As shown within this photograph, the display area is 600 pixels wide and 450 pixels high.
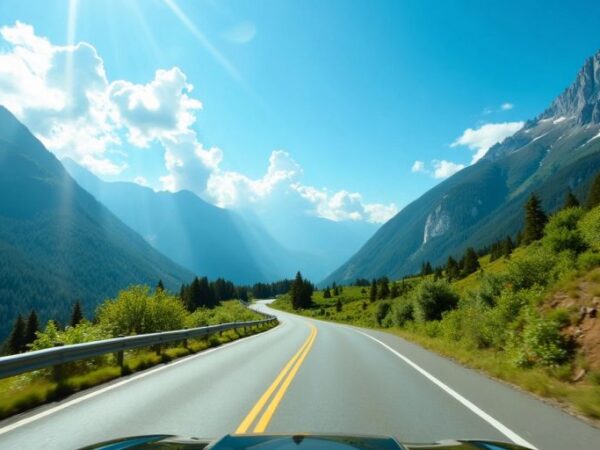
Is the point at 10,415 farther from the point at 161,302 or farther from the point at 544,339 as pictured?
the point at 161,302

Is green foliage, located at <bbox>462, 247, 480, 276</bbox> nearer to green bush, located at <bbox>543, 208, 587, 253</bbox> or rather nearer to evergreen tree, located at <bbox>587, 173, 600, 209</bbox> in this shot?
evergreen tree, located at <bbox>587, 173, 600, 209</bbox>

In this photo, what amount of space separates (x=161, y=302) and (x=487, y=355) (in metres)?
18.5

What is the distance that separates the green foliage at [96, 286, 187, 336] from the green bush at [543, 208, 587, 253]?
799 inches

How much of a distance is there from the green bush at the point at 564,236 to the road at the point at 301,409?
34.6 ft

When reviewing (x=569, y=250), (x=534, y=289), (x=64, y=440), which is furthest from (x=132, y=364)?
(x=569, y=250)

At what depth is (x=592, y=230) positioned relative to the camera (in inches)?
758

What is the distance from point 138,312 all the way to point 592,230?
22.5 m

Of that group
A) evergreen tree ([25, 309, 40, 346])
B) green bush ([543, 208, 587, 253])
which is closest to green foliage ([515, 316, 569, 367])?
green bush ([543, 208, 587, 253])

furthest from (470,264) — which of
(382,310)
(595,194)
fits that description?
(382,310)

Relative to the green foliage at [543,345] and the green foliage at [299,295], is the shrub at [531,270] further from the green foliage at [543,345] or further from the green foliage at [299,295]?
the green foliage at [299,295]

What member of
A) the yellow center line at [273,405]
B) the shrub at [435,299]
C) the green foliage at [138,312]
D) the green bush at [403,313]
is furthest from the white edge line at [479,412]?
the green bush at [403,313]

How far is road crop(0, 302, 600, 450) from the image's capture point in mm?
6367

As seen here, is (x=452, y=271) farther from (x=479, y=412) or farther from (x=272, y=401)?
(x=272, y=401)

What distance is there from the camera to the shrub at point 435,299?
124ft
